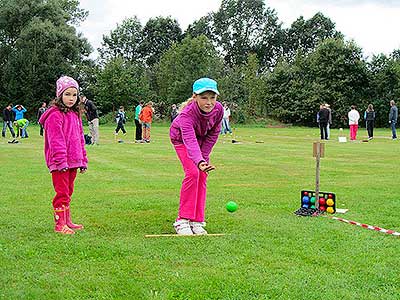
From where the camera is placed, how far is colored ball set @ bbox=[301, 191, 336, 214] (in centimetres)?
780

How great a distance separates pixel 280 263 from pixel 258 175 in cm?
728

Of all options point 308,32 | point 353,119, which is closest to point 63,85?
point 353,119

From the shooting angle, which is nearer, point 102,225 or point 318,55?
point 102,225

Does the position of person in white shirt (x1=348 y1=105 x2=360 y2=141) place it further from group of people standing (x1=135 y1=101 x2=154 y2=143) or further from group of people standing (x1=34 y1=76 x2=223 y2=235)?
group of people standing (x1=34 y1=76 x2=223 y2=235)

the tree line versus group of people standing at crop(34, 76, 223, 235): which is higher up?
the tree line

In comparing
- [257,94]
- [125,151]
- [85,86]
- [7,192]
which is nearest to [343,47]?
[257,94]

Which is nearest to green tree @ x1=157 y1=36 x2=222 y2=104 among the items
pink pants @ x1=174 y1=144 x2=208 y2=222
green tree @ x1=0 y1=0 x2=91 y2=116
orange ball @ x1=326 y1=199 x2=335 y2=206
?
green tree @ x1=0 y1=0 x2=91 y2=116

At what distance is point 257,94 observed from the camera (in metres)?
55.0

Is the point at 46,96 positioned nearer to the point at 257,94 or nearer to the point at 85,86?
the point at 85,86

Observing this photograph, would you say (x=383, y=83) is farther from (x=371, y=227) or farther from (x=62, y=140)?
(x=62, y=140)

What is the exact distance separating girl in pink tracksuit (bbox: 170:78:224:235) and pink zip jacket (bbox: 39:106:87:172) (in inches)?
45.2

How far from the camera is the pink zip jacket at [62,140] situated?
655 centimetres

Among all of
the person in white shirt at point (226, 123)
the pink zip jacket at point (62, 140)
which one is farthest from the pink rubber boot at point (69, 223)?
the person in white shirt at point (226, 123)

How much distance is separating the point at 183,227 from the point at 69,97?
2.04 metres
